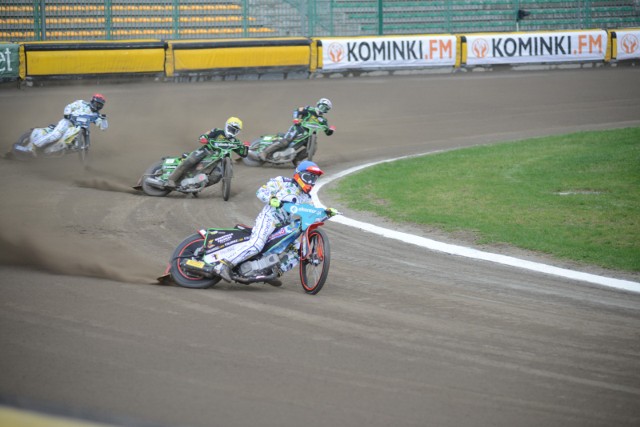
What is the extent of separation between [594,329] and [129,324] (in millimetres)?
4767

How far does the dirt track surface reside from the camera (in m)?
6.89

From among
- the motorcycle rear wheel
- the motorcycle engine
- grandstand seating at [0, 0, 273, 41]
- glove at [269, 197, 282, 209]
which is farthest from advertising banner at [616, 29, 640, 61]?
glove at [269, 197, 282, 209]

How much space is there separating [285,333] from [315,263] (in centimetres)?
193

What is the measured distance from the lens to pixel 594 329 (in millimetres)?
9164

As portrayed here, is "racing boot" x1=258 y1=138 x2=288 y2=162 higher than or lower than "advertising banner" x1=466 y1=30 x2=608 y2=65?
lower

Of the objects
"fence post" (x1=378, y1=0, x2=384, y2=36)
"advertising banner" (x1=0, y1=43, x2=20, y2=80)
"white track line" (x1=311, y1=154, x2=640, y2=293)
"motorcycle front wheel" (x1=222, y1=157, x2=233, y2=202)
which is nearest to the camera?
"white track line" (x1=311, y1=154, x2=640, y2=293)

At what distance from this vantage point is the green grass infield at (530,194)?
13.9 m

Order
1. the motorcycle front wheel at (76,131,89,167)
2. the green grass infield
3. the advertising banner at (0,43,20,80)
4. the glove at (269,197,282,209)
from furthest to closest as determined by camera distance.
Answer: the advertising banner at (0,43,20,80), the motorcycle front wheel at (76,131,89,167), the green grass infield, the glove at (269,197,282,209)

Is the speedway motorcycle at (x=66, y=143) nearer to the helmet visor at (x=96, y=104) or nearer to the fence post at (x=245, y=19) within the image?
the helmet visor at (x=96, y=104)

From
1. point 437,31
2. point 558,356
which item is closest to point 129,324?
point 558,356

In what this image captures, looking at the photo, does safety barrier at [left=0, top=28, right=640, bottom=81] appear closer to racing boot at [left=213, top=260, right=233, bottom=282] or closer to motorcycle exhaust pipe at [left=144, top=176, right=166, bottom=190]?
motorcycle exhaust pipe at [left=144, top=176, right=166, bottom=190]

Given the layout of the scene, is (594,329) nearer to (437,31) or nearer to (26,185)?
(26,185)

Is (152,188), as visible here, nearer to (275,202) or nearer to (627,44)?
(275,202)

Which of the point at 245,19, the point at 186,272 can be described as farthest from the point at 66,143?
the point at 245,19
